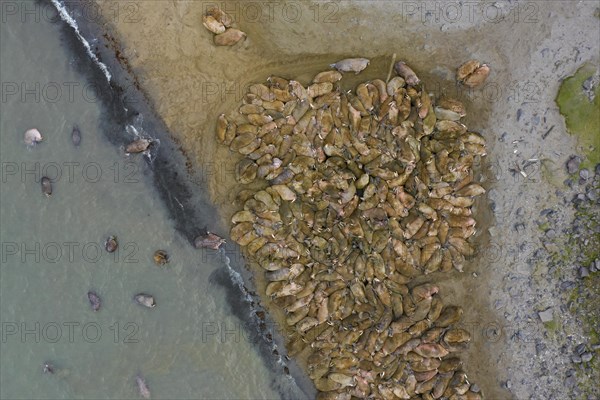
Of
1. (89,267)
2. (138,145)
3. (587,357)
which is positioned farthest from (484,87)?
(89,267)

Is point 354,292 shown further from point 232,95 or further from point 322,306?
point 232,95

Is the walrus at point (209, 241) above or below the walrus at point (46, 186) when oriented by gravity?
above

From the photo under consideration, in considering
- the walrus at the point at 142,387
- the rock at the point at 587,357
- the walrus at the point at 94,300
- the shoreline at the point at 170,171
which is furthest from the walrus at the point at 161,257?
the rock at the point at 587,357

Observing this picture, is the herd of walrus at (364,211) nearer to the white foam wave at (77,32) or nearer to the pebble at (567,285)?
the pebble at (567,285)

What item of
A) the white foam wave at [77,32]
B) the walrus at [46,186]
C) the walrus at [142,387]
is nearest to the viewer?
the white foam wave at [77,32]

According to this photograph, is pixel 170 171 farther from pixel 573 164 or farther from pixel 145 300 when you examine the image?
pixel 573 164
